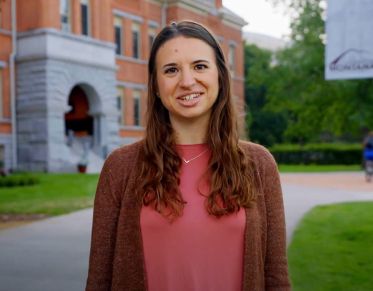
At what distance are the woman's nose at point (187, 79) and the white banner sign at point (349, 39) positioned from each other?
456 centimetres

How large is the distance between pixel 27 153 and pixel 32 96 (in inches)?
64.7

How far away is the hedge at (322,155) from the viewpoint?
3177 cm

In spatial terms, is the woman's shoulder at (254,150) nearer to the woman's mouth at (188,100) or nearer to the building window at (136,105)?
the woman's mouth at (188,100)

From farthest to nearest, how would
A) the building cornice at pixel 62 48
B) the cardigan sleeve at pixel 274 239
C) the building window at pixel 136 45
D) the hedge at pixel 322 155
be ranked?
the hedge at pixel 322 155 → the building window at pixel 136 45 → the building cornice at pixel 62 48 → the cardigan sleeve at pixel 274 239

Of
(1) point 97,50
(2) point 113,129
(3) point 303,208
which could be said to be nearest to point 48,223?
(3) point 303,208

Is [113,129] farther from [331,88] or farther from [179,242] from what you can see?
[179,242]

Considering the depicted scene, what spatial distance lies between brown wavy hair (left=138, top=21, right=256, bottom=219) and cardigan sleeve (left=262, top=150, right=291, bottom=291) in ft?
0.28

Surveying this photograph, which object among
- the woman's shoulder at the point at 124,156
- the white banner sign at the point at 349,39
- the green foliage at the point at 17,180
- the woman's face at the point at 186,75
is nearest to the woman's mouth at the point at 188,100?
the woman's face at the point at 186,75

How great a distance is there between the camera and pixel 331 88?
35.8 ft

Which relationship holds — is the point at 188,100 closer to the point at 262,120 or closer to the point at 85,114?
the point at 85,114

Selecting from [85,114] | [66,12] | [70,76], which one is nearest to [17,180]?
[70,76]

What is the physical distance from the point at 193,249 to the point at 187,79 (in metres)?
0.66

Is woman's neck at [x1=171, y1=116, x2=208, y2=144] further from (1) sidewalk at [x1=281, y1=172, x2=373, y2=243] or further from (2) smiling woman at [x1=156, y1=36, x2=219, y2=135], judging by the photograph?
(1) sidewalk at [x1=281, y1=172, x2=373, y2=243]

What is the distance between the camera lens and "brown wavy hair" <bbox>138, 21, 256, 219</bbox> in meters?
2.04
